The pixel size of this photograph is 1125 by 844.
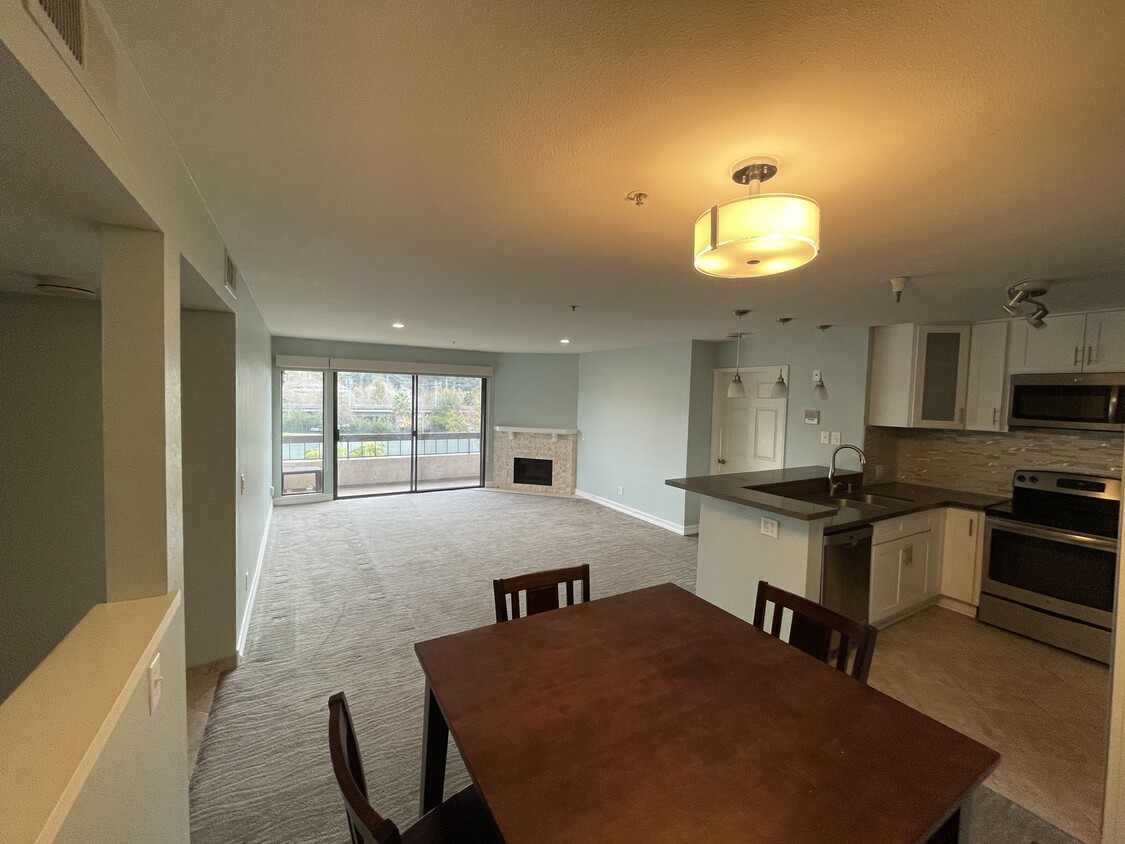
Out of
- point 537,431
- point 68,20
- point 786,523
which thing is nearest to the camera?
point 68,20

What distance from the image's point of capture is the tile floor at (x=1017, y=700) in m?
1.90

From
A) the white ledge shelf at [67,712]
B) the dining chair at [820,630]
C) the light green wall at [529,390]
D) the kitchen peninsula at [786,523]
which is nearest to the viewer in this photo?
the white ledge shelf at [67,712]

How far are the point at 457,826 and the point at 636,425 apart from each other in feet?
17.3

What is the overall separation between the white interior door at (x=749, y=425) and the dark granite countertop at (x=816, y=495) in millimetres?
982

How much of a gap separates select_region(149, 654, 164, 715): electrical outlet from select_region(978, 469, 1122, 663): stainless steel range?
450 centimetres

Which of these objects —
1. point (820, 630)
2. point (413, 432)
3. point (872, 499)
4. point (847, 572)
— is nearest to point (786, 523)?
point (847, 572)

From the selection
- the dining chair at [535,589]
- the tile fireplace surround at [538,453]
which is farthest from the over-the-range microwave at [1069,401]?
the tile fireplace surround at [538,453]

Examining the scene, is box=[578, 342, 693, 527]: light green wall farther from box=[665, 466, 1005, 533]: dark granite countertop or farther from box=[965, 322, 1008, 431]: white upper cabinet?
box=[965, 322, 1008, 431]: white upper cabinet

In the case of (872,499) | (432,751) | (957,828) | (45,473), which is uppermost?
(45,473)

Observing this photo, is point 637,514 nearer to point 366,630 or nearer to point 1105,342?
point 366,630

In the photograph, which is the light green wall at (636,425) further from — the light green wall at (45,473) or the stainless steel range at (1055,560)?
the light green wall at (45,473)

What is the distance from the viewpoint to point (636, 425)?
620cm

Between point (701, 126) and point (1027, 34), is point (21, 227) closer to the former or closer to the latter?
point (701, 126)

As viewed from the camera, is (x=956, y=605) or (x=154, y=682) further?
(x=956, y=605)
